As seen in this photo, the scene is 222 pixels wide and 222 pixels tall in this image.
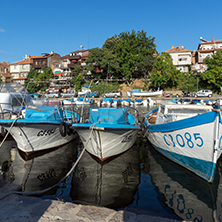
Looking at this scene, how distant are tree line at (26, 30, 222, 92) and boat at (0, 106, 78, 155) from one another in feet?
133

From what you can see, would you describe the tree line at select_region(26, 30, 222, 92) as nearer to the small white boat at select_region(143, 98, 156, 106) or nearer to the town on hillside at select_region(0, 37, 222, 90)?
the town on hillside at select_region(0, 37, 222, 90)

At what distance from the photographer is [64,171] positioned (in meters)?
9.11

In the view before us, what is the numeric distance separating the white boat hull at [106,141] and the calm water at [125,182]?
0.55m

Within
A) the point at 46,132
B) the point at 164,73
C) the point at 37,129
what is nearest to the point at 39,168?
the point at 37,129

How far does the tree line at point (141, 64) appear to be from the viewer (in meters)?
50.4

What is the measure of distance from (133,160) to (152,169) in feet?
4.58

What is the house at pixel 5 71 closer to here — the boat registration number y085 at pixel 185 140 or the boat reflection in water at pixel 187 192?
the boat reflection in water at pixel 187 192

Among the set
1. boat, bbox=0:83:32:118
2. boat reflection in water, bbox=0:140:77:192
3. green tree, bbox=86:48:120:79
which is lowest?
boat reflection in water, bbox=0:140:77:192

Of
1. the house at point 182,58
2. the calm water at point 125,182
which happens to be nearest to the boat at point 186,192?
the calm water at point 125,182

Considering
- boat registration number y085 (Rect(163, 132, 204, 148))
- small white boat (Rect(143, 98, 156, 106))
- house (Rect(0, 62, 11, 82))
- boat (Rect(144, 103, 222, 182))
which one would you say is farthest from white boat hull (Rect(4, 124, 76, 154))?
house (Rect(0, 62, 11, 82))

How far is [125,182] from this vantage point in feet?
25.7

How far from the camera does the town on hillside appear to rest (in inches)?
2379

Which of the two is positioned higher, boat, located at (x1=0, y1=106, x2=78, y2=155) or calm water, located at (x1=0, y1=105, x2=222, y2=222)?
boat, located at (x1=0, y1=106, x2=78, y2=155)

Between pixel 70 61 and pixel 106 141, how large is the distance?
66056mm
